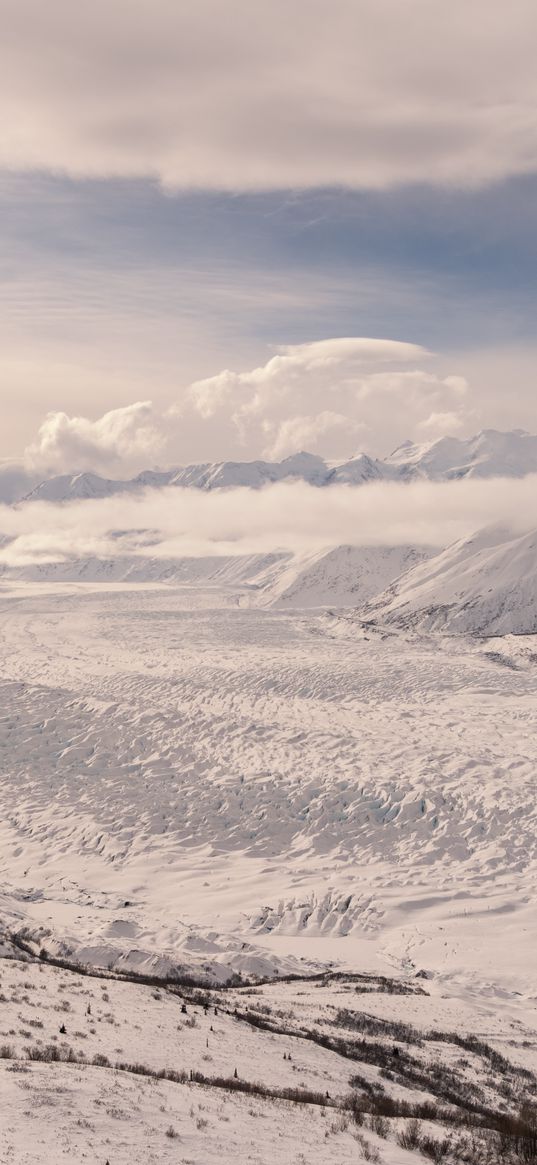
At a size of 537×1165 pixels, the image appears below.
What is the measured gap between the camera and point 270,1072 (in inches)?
679

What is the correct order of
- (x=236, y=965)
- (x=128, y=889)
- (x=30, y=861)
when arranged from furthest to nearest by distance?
1. (x=30, y=861)
2. (x=128, y=889)
3. (x=236, y=965)

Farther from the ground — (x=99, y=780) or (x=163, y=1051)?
(x=163, y=1051)

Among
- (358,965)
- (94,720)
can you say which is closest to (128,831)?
(94,720)

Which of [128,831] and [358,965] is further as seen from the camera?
[128,831]

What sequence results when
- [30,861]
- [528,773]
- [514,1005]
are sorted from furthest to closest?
1. [528,773]
2. [30,861]
3. [514,1005]

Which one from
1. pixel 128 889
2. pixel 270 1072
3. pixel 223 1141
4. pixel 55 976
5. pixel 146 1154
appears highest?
pixel 146 1154

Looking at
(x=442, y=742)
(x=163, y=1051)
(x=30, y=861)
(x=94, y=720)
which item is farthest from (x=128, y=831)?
(x=163, y=1051)

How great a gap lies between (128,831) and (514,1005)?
28.2 m

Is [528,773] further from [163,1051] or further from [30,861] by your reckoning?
[163,1051]

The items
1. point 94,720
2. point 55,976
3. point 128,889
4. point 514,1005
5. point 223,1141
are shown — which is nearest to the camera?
point 223,1141

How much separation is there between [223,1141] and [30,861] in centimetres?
4168

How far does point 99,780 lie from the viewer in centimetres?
5975

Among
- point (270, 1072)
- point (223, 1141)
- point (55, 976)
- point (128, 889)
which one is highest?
point (223, 1141)

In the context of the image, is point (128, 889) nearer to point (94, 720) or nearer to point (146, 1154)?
point (94, 720)
